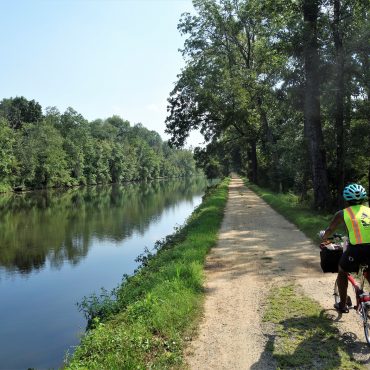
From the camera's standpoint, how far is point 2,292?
14.1 metres

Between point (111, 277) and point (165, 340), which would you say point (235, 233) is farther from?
point (165, 340)

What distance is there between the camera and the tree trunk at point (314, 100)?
18.1m

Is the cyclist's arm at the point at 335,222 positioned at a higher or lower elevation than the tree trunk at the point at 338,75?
lower

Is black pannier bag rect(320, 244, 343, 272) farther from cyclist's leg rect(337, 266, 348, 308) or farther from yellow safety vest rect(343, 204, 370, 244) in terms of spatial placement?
yellow safety vest rect(343, 204, 370, 244)

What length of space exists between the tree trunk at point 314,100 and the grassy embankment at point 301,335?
39.8 feet

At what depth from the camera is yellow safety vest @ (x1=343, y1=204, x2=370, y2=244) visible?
529 cm

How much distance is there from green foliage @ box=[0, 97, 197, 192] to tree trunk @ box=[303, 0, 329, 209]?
54.0 metres

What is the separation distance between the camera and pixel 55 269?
17219 mm

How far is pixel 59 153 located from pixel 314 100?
223 ft

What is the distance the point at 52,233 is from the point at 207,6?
81.1 ft

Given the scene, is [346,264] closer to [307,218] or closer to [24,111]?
[307,218]

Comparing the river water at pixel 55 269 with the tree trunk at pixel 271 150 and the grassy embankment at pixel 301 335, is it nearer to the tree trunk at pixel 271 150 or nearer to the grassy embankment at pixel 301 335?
the grassy embankment at pixel 301 335

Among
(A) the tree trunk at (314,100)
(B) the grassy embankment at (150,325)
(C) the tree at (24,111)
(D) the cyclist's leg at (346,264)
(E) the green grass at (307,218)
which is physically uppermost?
(C) the tree at (24,111)

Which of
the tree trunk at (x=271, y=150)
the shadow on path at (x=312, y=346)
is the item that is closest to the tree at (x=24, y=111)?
the tree trunk at (x=271, y=150)
